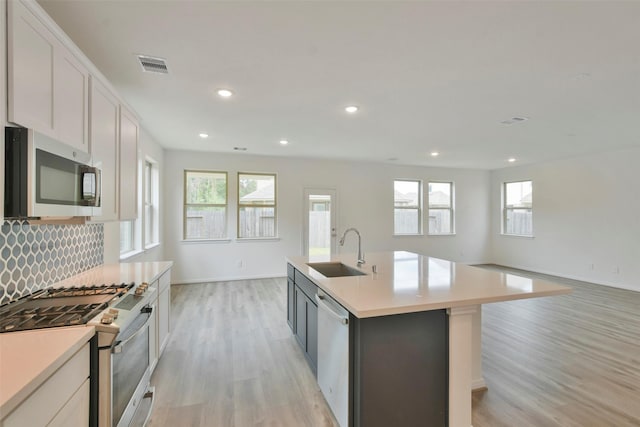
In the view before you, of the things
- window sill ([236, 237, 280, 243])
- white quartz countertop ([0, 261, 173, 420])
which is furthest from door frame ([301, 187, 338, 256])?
white quartz countertop ([0, 261, 173, 420])

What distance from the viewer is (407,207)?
7.43 m

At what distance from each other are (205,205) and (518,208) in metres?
7.47

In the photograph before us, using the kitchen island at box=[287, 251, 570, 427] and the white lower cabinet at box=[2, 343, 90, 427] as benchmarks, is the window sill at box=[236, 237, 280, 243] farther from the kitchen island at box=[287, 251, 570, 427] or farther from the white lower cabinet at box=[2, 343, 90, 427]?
the white lower cabinet at box=[2, 343, 90, 427]

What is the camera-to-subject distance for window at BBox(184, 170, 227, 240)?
18.7ft

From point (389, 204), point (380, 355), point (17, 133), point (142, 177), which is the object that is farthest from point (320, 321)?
point (389, 204)

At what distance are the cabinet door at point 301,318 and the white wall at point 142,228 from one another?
6.19 ft

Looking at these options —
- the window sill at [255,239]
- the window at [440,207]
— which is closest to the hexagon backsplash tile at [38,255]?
the window sill at [255,239]

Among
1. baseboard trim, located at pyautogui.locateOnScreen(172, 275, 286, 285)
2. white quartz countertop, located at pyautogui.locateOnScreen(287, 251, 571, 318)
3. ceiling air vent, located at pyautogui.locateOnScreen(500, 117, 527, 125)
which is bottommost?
baseboard trim, located at pyautogui.locateOnScreen(172, 275, 286, 285)

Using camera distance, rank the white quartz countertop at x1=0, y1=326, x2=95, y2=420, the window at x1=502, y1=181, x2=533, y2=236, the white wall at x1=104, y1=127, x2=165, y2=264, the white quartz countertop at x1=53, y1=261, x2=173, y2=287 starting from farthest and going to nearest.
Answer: the window at x1=502, y1=181, x2=533, y2=236, the white wall at x1=104, y1=127, x2=165, y2=264, the white quartz countertop at x1=53, y1=261, x2=173, y2=287, the white quartz countertop at x1=0, y1=326, x2=95, y2=420

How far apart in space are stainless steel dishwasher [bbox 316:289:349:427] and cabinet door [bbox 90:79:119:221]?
1694mm

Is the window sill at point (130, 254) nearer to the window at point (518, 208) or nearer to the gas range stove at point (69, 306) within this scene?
the gas range stove at point (69, 306)

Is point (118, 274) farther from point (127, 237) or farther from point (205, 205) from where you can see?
point (205, 205)

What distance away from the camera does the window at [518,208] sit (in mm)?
7070

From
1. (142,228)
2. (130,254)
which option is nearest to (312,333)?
(130,254)
